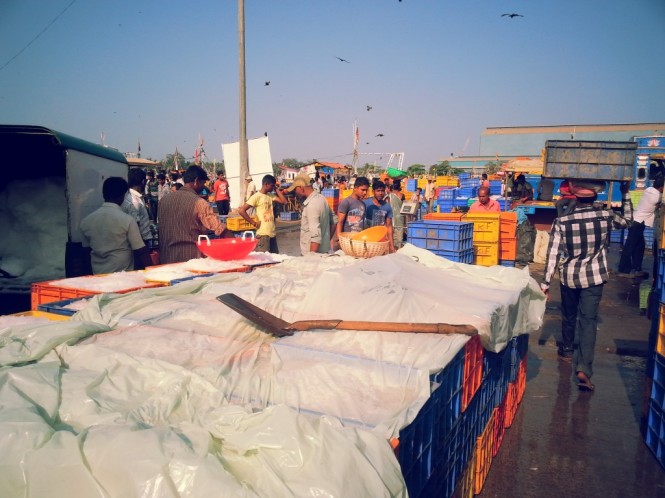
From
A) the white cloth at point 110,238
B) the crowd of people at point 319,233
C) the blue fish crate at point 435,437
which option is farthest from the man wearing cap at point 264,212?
the blue fish crate at point 435,437

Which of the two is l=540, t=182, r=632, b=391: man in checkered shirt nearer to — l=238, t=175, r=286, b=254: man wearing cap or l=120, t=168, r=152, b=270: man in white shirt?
l=238, t=175, r=286, b=254: man wearing cap

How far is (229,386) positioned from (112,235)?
3128mm

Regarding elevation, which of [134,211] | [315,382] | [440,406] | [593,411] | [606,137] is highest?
[606,137]

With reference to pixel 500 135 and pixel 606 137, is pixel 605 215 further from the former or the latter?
pixel 500 135

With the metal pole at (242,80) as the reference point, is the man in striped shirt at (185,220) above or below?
below

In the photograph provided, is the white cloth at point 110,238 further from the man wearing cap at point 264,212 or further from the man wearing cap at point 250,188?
the man wearing cap at point 250,188

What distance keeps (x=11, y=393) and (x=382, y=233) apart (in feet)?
13.2

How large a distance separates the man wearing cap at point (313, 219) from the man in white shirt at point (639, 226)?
6.72 m

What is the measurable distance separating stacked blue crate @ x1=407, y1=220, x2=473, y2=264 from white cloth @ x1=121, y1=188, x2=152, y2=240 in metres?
3.77

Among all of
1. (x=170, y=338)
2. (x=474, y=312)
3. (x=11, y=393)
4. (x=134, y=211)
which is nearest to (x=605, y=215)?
(x=474, y=312)

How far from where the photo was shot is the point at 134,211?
19.7 ft

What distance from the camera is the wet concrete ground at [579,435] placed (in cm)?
319

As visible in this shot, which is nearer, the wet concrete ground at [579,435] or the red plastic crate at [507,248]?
the wet concrete ground at [579,435]

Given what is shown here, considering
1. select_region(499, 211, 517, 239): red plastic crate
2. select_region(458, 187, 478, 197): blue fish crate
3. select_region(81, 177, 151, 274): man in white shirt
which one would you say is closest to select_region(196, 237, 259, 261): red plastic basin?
select_region(81, 177, 151, 274): man in white shirt
